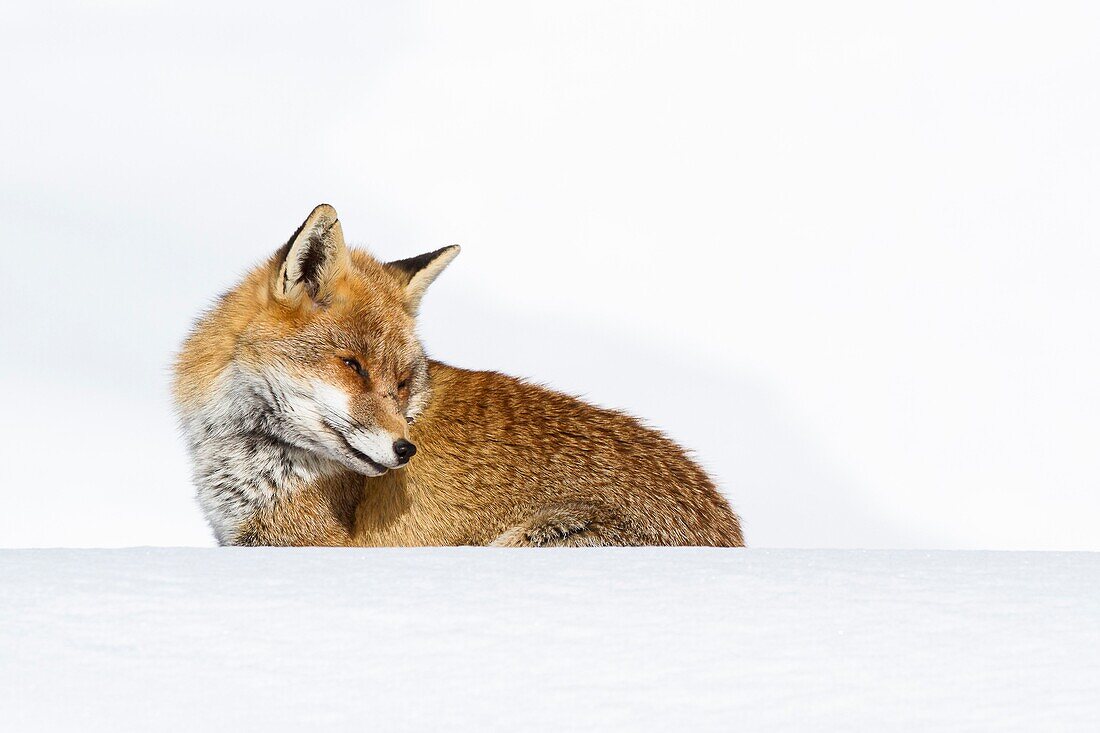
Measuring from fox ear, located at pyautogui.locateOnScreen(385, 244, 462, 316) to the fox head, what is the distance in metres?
0.20

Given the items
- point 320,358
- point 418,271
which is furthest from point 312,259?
point 418,271

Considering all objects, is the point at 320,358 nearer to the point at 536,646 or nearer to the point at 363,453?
the point at 363,453

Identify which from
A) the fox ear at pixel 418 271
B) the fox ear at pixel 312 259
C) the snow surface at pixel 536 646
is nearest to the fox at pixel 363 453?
the fox ear at pixel 312 259

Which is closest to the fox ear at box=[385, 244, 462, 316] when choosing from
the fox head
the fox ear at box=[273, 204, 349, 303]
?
the fox head

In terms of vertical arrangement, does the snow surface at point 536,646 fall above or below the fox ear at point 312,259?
below

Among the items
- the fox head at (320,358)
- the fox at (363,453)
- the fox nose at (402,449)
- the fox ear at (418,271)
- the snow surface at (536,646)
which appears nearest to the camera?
the snow surface at (536,646)

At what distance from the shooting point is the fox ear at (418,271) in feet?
25.2

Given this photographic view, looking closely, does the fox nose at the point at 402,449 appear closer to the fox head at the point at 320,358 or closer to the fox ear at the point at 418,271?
the fox head at the point at 320,358

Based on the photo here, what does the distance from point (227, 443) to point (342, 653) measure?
134 inches

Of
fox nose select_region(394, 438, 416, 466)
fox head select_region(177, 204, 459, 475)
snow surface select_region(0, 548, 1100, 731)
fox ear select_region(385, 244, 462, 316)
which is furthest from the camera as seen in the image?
fox ear select_region(385, 244, 462, 316)

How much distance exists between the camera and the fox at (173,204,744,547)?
6781 mm

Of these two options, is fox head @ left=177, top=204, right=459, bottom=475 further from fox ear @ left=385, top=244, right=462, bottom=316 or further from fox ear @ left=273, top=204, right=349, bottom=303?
fox ear @ left=385, top=244, right=462, bottom=316

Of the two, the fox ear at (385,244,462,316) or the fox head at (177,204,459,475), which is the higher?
the fox ear at (385,244,462,316)

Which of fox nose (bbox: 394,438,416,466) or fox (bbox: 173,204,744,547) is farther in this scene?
fox (bbox: 173,204,744,547)
